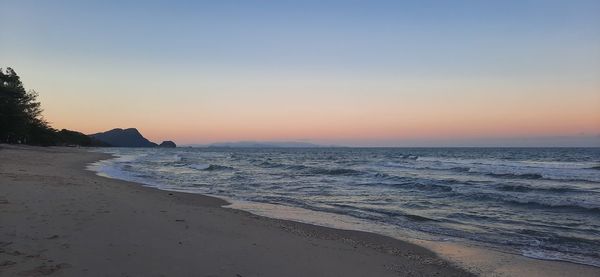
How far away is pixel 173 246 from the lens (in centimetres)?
689

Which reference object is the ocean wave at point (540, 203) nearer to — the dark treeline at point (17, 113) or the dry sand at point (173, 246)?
the dry sand at point (173, 246)

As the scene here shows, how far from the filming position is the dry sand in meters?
5.59

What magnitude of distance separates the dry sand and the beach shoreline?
1 centimetres

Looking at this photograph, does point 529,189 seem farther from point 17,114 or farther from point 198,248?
point 17,114

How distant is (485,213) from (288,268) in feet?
32.0

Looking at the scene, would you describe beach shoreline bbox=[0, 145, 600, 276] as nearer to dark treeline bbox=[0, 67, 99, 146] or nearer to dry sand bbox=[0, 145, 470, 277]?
dry sand bbox=[0, 145, 470, 277]

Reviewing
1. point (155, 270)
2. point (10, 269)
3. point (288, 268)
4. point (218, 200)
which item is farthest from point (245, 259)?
point (218, 200)

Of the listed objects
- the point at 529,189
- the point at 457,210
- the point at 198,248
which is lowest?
the point at 457,210

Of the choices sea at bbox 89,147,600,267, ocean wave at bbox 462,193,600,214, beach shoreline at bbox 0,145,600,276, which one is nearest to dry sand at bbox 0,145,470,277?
beach shoreline at bbox 0,145,600,276

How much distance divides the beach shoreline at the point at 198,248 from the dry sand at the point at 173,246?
12 millimetres

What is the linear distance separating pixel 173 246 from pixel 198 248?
395mm

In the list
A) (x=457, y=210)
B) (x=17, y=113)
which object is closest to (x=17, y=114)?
(x=17, y=113)

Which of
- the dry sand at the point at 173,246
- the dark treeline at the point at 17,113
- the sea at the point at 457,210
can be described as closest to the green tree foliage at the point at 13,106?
the dark treeline at the point at 17,113

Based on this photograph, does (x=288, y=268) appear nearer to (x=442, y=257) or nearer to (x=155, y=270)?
(x=155, y=270)
